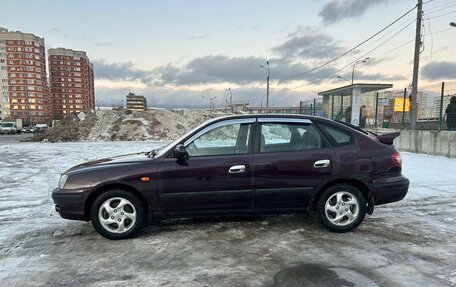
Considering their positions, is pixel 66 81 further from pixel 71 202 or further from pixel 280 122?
pixel 280 122

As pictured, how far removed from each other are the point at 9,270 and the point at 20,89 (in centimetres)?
13839

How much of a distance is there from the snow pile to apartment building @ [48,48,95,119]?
361 feet

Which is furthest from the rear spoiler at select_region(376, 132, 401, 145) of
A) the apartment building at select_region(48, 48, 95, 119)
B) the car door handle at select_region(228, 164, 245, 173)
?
the apartment building at select_region(48, 48, 95, 119)

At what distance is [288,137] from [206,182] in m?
1.38

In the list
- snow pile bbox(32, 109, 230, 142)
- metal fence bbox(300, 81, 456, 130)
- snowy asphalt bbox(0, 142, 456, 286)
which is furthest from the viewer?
snow pile bbox(32, 109, 230, 142)

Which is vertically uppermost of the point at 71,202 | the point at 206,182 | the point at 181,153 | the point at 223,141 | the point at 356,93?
the point at 356,93

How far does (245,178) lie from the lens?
409 cm

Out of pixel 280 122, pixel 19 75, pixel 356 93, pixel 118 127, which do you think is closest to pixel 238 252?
pixel 280 122

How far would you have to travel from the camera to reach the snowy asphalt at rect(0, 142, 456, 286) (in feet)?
10.1

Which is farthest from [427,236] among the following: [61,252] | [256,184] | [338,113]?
[338,113]

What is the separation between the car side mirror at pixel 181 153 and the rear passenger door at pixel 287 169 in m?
0.93

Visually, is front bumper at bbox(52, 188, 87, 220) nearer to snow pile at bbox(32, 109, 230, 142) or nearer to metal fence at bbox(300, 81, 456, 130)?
metal fence at bbox(300, 81, 456, 130)

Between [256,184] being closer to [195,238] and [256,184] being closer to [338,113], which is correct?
[195,238]

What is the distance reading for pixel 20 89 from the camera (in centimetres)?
11594
